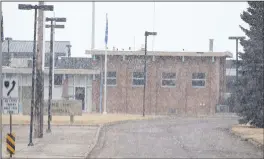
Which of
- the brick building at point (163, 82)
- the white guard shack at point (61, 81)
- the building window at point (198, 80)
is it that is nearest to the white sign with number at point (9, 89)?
the white guard shack at point (61, 81)

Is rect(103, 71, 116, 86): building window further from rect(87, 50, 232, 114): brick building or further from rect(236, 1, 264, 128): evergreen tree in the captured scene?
rect(236, 1, 264, 128): evergreen tree

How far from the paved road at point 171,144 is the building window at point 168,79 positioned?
20874 mm

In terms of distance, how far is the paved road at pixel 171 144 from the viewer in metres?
19.3

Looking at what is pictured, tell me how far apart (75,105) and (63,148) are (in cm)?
1479

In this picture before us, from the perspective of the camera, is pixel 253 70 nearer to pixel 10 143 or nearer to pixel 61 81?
pixel 10 143

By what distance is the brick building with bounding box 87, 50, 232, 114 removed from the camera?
51.6 meters

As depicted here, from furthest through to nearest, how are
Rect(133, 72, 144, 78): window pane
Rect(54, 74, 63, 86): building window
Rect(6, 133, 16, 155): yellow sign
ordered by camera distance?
Rect(133, 72, 144, 78): window pane
Rect(54, 74, 63, 86): building window
Rect(6, 133, 16, 155): yellow sign

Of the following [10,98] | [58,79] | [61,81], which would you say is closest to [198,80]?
[61,81]

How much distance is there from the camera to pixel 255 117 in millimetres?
30141

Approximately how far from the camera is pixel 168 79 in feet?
171

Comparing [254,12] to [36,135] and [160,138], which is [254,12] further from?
[36,135]

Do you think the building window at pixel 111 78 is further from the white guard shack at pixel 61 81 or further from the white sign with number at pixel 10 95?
the white sign with number at pixel 10 95

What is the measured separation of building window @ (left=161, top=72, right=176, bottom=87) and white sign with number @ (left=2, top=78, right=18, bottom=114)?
3529cm

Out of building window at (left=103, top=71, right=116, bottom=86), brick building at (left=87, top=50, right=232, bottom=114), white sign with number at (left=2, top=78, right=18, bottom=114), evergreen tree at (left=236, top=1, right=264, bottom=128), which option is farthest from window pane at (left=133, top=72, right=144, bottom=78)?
white sign with number at (left=2, top=78, right=18, bottom=114)
